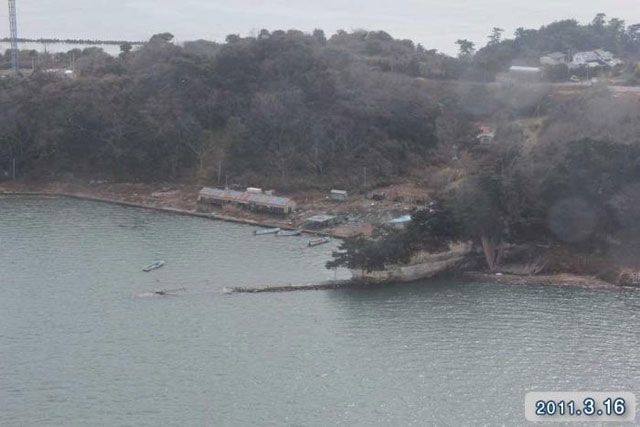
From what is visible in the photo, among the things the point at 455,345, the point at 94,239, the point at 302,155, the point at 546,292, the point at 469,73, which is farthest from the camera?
the point at 469,73

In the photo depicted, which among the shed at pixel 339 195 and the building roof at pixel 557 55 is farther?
the building roof at pixel 557 55

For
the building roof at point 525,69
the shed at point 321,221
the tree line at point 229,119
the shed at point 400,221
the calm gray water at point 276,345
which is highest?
the building roof at point 525,69

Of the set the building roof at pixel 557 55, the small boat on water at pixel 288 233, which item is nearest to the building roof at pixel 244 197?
the small boat on water at pixel 288 233

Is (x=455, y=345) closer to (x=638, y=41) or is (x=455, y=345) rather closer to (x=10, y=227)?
(x=10, y=227)

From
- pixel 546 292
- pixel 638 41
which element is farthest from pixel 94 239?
pixel 638 41

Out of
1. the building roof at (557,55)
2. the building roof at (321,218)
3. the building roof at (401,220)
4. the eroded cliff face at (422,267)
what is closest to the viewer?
the eroded cliff face at (422,267)

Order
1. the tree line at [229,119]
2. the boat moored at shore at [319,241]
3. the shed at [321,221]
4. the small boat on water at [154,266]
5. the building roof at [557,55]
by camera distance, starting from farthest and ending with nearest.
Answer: the building roof at [557,55]
the tree line at [229,119]
the shed at [321,221]
the boat moored at shore at [319,241]
the small boat on water at [154,266]

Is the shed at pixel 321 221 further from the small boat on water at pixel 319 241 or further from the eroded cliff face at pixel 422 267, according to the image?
the eroded cliff face at pixel 422 267
